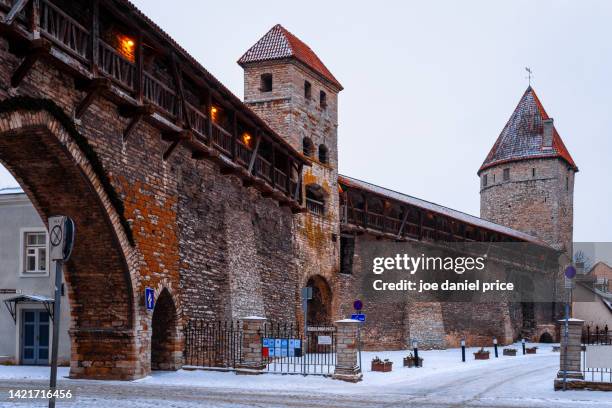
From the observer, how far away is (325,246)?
3012 cm

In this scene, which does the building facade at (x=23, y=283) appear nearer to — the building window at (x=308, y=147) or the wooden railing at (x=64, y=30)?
the wooden railing at (x=64, y=30)

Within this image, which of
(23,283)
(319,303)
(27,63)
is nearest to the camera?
(27,63)

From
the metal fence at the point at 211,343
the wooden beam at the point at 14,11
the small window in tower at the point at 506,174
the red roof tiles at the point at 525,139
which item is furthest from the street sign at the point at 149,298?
the small window in tower at the point at 506,174

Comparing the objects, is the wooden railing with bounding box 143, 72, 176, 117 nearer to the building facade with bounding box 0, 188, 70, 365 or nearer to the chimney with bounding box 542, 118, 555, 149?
the building facade with bounding box 0, 188, 70, 365

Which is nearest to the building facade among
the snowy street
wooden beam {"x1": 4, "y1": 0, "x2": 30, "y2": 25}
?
the snowy street

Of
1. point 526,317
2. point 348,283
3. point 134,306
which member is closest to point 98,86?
point 134,306

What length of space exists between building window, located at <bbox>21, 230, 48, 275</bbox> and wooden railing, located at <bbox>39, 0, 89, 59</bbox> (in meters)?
8.10

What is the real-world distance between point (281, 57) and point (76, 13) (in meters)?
14.3

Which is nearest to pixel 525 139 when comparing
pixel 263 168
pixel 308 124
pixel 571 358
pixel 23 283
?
pixel 308 124

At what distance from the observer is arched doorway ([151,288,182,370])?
17641 mm

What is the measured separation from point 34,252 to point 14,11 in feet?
36.0

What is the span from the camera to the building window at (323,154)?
101 ft

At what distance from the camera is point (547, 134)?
178 feet

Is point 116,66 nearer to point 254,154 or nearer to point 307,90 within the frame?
point 254,154
